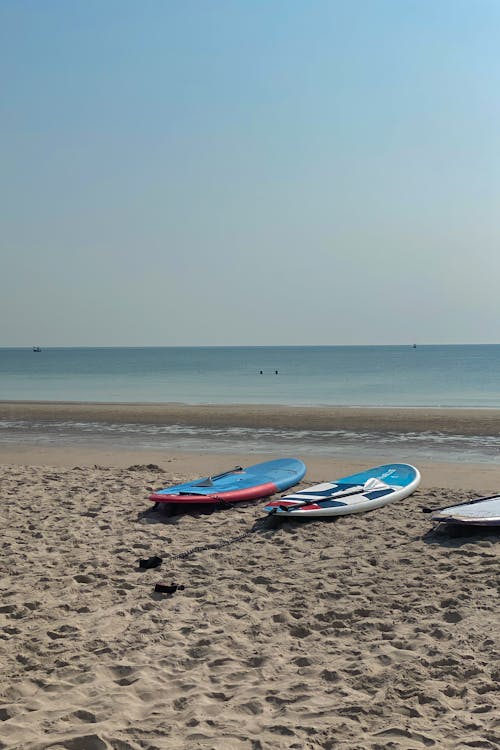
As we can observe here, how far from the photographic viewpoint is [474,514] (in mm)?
7594

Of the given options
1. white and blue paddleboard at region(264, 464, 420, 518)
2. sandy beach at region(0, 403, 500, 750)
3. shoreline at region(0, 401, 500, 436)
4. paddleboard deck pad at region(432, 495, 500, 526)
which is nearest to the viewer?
sandy beach at region(0, 403, 500, 750)

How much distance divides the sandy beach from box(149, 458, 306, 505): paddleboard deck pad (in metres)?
0.24

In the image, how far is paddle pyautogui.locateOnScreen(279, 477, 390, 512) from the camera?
8.34 metres


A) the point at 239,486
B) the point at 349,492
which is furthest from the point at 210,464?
the point at 349,492

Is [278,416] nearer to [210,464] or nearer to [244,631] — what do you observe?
[210,464]

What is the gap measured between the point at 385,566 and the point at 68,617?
9.51 ft

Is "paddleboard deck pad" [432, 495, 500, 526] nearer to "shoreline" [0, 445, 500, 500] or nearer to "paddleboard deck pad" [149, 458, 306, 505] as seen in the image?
"shoreline" [0, 445, 500, 500]

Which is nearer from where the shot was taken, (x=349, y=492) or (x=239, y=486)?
(x=349, y=492)

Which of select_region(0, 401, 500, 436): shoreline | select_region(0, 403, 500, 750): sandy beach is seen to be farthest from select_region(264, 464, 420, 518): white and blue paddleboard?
select_region(0, 401, 500, 436): shoreline

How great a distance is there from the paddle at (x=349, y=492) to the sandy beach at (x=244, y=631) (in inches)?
11.3

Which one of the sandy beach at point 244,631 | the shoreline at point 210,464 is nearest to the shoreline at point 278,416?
the shoreline at point 210,464

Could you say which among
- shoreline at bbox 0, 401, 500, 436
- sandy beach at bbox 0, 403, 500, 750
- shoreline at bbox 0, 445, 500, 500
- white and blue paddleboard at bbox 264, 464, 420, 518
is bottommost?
sandy beach at bbox 0, 403, 500, 750

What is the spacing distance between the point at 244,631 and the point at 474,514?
140 inches

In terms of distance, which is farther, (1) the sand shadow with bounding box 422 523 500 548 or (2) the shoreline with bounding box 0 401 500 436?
(2) the shoreline with bounding box 0 401 500 436
